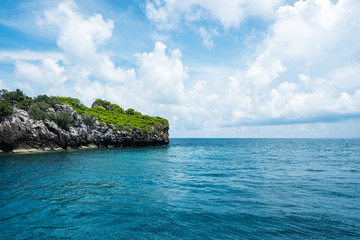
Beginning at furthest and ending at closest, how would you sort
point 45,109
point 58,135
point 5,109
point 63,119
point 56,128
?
point 63,119, point 45,109, point 58,135, point 56,128, point 5,109

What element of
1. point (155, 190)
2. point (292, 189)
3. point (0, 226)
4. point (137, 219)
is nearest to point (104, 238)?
point (137, 219)

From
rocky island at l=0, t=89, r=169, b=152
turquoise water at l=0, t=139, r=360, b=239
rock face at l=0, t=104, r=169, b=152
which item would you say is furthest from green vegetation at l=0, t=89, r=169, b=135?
turquoise water at l=0, t=139, r=360, b=239

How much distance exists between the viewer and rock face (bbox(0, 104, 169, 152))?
52125 millimetres

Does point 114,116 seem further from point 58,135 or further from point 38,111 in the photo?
point 38,111

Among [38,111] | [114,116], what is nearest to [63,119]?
[38,111]

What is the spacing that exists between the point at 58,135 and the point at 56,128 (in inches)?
99.6

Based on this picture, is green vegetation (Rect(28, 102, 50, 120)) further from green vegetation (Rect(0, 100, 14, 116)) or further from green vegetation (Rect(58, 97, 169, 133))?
green vegetation (Rect(58, 97, 169, 133))

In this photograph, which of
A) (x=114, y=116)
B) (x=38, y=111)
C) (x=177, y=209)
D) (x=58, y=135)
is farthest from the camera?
(x=114, y=116)

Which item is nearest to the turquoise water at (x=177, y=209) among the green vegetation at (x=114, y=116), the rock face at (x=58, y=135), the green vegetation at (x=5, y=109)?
the rock face at (x=58, y=135)

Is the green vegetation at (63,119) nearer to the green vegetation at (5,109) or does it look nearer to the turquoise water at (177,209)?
the green vegetation at (5,109)

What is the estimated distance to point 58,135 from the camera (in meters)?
63.3

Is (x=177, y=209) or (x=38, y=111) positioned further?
(x=38, y=111)

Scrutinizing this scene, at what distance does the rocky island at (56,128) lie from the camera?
52.6 meters

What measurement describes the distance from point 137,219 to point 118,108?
11310 centimetres
